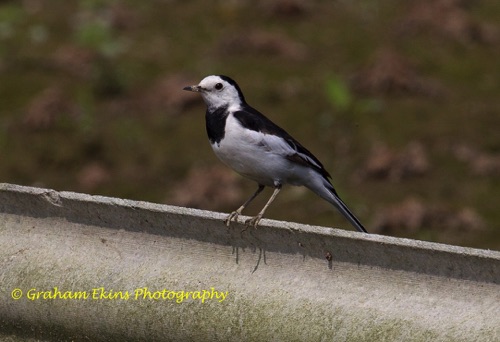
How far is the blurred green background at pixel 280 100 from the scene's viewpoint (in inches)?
390

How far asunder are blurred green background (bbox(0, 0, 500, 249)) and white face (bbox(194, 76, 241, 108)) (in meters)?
3.15

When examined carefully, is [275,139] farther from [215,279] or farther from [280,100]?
[280,100]

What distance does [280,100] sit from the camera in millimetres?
11656

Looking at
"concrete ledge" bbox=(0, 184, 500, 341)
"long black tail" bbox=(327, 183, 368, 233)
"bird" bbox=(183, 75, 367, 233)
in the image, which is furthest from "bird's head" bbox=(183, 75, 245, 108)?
"concrete ledge" bbox=(0, 184, 500, 341)

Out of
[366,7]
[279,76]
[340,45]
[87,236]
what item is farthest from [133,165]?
[87,236]

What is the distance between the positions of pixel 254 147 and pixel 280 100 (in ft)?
18.8

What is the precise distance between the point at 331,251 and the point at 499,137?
6.72 m

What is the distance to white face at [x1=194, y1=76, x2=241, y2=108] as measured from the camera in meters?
6.33

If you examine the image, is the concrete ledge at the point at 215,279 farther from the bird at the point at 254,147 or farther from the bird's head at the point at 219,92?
the bird's head at the point at 219,92

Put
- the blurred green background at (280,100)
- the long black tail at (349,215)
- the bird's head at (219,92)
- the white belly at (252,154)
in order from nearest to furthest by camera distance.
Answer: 1. the white belly at (252,154)
2. the long black tail at (349,215)
3. the bird's head at (219,92)
4. the blurred green background at (280,100)

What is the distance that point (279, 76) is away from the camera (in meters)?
12.2

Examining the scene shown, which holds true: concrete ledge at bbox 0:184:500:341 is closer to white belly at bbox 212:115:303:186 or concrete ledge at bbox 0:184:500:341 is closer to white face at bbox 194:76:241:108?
white belly at bbox 212:115:303:186

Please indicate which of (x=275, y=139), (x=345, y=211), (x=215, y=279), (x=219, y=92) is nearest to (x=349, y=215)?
(x=345, y=211)

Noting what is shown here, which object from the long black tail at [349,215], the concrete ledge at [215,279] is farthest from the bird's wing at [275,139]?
the concrete ledge at [215,279]
